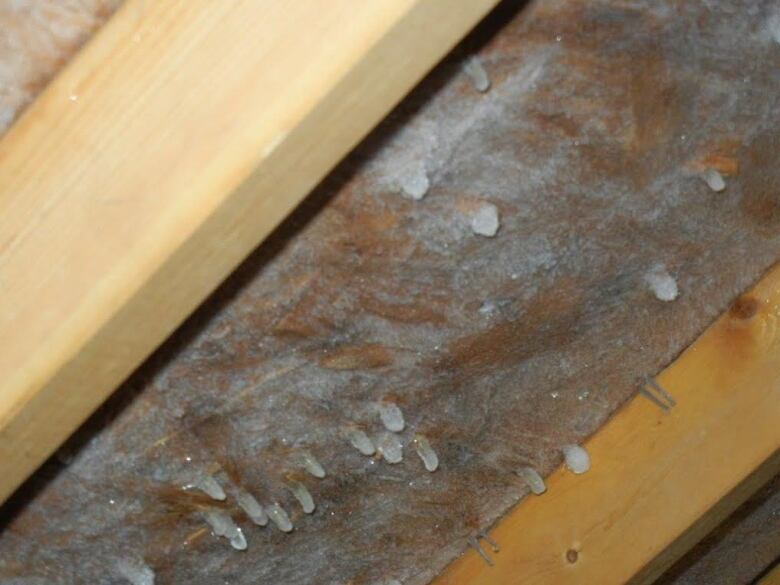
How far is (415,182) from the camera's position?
1.13 m

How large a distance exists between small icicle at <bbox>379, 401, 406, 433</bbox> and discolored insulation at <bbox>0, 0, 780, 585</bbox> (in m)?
0.01

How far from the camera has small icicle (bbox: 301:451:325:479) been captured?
1.32 m

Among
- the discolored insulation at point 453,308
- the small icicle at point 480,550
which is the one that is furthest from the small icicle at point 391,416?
the small icicle at point 480,550

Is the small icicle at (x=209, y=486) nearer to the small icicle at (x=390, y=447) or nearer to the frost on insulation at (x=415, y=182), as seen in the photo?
the small icicle at (x=390, y=447)

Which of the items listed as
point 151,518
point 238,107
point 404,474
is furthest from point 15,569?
point 238,107

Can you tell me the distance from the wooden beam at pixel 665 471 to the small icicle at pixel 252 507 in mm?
311

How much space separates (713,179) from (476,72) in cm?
36

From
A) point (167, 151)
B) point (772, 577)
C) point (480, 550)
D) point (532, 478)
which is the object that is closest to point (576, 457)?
point (532, 478)

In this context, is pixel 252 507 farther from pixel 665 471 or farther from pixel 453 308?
pixel 665 471

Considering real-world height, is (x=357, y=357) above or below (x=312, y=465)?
above

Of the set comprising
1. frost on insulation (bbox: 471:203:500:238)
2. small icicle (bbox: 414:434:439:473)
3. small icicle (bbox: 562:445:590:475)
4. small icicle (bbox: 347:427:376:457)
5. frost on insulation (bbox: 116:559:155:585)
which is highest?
frost on insulation (bbox: 471:203:500:238)

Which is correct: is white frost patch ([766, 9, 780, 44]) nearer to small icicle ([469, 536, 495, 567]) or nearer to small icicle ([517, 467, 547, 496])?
small icicle ([517, 467, 547, 496])

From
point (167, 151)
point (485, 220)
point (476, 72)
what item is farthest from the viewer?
point (485, 220)

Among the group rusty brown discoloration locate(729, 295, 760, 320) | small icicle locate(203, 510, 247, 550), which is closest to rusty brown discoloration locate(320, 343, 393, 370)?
small icicle locate(203, 510, 247, 550)
